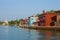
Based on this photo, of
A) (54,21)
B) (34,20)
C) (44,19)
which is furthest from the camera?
(34,20)

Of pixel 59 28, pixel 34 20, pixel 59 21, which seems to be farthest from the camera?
pixel 34 20

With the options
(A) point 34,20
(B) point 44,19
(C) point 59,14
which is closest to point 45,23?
(B) point 44,19

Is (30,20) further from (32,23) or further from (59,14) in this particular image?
(59,14)

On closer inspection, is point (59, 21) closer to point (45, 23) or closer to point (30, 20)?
point (45, 23)

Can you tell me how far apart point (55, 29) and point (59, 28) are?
3.25 metres

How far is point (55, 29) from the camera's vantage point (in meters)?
61.8

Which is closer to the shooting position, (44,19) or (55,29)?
(55,29)

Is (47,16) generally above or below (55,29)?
above

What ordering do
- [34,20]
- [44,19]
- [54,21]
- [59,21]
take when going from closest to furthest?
[59,21] < [54,21] < [44,19] < [34,20]

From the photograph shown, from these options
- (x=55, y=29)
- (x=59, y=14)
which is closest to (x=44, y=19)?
(x=59, y=14)

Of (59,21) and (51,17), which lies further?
(51,17)

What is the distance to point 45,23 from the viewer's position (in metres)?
80.4

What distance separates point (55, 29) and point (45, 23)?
741 inches

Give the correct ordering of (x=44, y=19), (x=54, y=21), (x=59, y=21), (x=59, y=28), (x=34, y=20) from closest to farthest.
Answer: (x=59, y=28)
(x=59, y=21)
(x=54, y=21)
(x=44, y=19)
(x=34, y=20)
